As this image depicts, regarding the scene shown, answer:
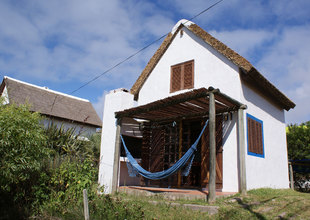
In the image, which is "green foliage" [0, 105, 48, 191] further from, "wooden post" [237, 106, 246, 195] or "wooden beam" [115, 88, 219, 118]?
"wooden post" [237, 106, 246, 195]

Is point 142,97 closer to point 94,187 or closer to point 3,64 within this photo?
point 94,187

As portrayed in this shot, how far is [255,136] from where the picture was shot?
6527 millimetres

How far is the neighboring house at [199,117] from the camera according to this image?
596cm

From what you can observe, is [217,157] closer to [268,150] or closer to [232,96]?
[232,96]

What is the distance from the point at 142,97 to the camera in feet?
27.9

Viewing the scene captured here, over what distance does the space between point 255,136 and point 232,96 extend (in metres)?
1.16

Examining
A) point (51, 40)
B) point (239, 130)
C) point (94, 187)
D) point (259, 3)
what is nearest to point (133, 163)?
point (94, 187)

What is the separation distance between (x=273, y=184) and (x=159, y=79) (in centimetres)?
432

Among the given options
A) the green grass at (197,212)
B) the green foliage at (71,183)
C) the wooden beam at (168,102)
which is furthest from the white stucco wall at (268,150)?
the green foliage at (71,183)

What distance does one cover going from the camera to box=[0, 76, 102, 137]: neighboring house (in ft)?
45.6

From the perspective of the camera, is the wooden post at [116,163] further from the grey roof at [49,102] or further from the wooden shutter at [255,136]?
the grey roof at [49,102]

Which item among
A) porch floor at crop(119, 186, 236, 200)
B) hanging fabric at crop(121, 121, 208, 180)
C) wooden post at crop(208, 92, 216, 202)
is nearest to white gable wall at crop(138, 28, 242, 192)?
porch floor at crop(119, 186, 236, 200)

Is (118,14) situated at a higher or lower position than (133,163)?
higher

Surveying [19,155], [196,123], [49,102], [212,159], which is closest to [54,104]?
[49,102]
